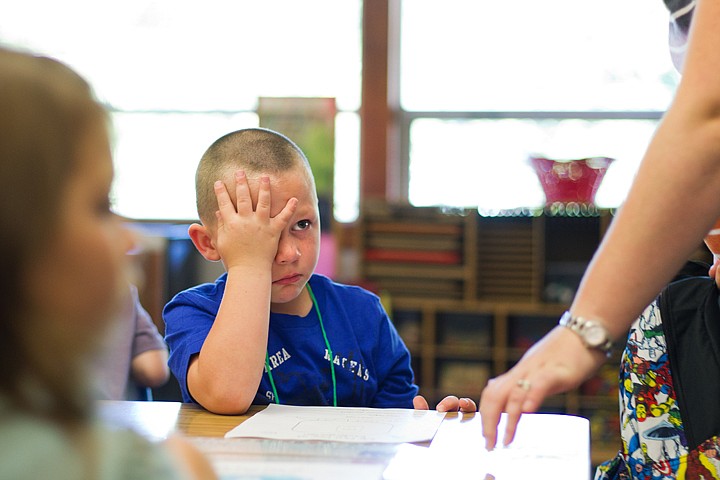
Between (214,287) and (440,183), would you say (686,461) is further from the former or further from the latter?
(440,183)

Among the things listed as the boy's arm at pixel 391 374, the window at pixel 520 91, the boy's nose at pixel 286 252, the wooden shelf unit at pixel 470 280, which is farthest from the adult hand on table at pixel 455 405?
the window at pixel 520 91

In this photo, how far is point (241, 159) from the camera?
1325 mm

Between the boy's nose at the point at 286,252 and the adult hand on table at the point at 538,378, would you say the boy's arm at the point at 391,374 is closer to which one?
the boy's nose at the point at 286,252

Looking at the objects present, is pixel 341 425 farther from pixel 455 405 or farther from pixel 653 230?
pixel 653 230

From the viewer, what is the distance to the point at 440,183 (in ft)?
13.9

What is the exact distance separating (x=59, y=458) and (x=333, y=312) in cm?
96

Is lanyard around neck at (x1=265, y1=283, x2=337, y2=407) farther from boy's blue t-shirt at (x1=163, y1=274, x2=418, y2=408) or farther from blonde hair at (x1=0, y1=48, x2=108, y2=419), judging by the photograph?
blonde hair at (x1=0, y1=48, x2=108, y2=419)

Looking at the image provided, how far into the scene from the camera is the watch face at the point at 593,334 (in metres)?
0.83

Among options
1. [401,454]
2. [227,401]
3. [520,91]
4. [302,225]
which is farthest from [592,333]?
[520,91]

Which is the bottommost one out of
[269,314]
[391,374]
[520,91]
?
[391,374]

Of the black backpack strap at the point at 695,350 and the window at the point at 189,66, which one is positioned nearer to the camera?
the black backpack strap at the point at 695,350

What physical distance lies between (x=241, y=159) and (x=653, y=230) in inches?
27.7

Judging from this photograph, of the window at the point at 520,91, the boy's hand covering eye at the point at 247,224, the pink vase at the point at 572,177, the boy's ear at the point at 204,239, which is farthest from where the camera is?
the window at the point at 520,91

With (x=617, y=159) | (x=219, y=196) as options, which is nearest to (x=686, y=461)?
(x=219, y=196)
